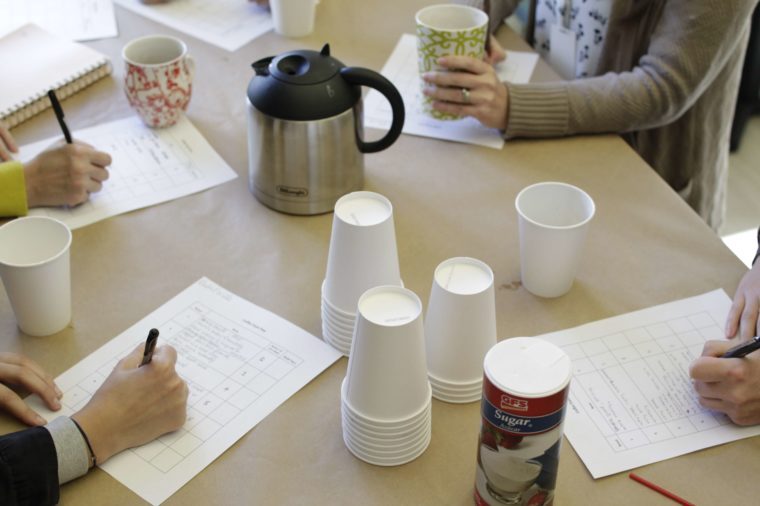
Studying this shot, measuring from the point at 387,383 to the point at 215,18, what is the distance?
1.10 metres

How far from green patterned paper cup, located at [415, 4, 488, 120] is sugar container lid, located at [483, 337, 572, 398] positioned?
0.70m

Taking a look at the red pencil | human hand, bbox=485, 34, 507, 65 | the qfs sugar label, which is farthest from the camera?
human hand, bbox=485, 34, 507, 65

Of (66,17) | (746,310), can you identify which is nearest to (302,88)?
(746,310)

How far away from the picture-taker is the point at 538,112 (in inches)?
50.9

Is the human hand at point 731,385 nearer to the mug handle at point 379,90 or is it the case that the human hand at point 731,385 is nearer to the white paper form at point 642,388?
the white paper form at point 642,388

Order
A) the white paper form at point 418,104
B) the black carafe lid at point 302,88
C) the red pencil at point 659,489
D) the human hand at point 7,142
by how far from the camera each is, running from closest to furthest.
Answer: the red pencil at point 659,489
the black carafe lid at point 302,88
the human hand at point 7,142
the white paper form at point 418,104

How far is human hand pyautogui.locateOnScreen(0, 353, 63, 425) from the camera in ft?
2.77

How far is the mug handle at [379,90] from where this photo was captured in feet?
3.61

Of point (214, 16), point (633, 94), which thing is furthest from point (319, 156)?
point (214, 16)

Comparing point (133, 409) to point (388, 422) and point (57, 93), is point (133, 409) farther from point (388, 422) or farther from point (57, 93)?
point (57, 93)

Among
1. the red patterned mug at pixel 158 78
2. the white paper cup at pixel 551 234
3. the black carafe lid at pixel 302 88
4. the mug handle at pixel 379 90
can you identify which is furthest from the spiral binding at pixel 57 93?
the white paper cup at pixel 551 234

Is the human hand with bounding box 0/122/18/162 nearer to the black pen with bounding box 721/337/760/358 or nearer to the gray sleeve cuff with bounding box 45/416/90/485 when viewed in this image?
the gray sleeve cuff with bounding box 45/416/90/485

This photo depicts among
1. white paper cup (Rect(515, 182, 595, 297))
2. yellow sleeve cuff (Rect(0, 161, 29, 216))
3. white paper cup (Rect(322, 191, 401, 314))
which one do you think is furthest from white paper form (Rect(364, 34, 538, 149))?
yellow sleeve cuff (Rect(0, 161, 29, 216))

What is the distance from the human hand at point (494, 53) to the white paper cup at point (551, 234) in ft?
1.64
